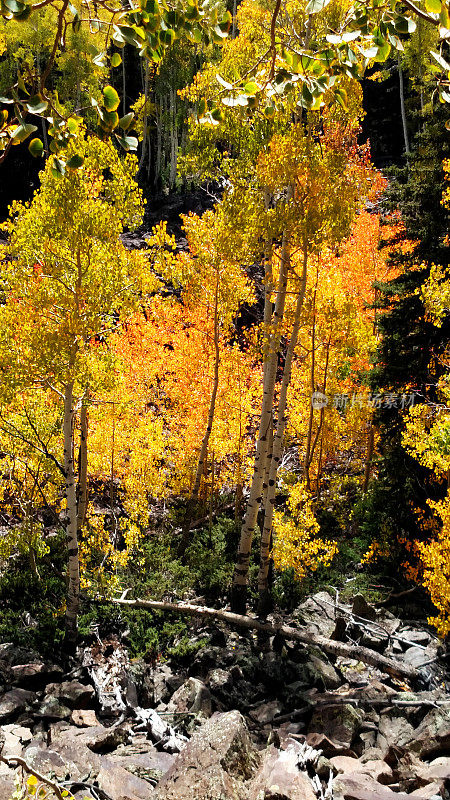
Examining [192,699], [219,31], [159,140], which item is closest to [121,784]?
[192,699]

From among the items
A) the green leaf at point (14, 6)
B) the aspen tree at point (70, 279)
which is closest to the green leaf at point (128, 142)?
the green leaf at point (14, 6)

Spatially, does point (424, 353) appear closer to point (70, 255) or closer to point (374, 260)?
point (374, 260)

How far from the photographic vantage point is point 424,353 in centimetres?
1138

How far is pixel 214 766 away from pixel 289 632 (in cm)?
454

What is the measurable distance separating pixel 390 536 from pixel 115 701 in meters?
7.15

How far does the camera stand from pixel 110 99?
4.54 feet

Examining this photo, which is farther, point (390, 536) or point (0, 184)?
point (0, 184)

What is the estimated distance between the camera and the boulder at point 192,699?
25.0 feet

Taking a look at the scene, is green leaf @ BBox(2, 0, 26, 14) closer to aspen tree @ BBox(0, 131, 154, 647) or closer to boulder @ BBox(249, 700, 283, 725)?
aspen tree @ BBox(0, 131, 154, 647)

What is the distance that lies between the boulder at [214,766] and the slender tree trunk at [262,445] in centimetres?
428

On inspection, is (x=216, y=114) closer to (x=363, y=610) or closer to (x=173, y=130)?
(x=363, y=610)

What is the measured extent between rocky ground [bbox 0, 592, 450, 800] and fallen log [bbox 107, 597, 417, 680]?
0.14 m

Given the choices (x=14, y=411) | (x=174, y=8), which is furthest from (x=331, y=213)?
(x=174, y=8)

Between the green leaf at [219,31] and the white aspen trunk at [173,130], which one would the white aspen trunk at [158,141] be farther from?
the green leaf at [219,31]
